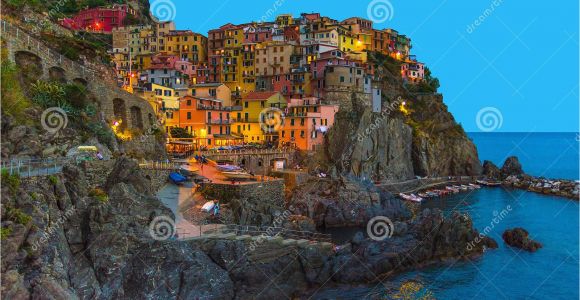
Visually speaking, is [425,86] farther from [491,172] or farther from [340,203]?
[340,203]

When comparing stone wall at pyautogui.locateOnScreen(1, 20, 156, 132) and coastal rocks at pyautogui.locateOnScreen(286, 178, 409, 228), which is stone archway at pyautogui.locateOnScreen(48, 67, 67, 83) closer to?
stone wall at pyautogui.locateOnScreen(1, 20, 156, 132)

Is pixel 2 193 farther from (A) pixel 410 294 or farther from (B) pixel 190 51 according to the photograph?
(B) pixel 190 51

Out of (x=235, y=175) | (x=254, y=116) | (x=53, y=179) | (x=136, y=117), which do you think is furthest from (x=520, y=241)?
(x=254, y=116)

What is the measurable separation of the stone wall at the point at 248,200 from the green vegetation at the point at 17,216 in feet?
68.0

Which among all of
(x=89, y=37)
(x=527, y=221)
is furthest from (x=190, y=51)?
(x=527, y=221)

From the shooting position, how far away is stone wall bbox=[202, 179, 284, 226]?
4197 centimetres

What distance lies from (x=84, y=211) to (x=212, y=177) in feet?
73.8

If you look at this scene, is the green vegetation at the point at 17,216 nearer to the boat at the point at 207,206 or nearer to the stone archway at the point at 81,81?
the boat at the point at 207,206

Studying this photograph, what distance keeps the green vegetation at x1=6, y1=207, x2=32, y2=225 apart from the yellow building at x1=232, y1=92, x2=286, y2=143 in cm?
5952

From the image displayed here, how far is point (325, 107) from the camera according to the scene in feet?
262

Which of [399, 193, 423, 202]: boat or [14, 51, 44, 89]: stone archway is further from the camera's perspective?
[399, 193, 423, 202]: boat

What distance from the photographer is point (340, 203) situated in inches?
2248

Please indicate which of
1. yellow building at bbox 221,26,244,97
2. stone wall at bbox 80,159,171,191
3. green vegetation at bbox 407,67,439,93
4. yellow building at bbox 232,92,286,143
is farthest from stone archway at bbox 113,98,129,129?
green vegetation at bbox 407,67,439,93

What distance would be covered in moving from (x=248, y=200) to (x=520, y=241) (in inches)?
1015
